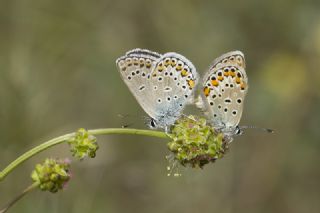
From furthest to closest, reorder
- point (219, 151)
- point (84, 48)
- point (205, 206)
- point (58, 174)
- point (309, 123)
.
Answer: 1. point (84, 48)
2. point (309, 123)
3. point (205, 206)
4. point (219, 151)
5. point (58, 174)

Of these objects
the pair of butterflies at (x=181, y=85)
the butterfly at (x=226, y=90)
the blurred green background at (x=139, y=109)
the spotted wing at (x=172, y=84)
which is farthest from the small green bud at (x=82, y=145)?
the blurred green background at (x=139, y=109)

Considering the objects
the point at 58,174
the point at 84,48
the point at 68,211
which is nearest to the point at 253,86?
the point at 84,48

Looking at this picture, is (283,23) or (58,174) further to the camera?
(283,23)

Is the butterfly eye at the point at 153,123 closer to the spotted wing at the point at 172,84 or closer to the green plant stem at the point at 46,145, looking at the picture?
the spotted wing at the point at 172,84

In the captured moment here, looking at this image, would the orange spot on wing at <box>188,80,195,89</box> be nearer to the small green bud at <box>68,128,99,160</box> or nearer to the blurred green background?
the small green bud at <box>68,128,99,160</box>

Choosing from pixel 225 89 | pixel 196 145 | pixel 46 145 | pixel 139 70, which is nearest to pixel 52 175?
pixel 46 145

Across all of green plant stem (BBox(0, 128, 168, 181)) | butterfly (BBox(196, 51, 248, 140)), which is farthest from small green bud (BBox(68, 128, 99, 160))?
butterfly (BBox(196, 51, 248, 140))

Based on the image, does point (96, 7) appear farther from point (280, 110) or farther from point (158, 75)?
point (158, 75)
